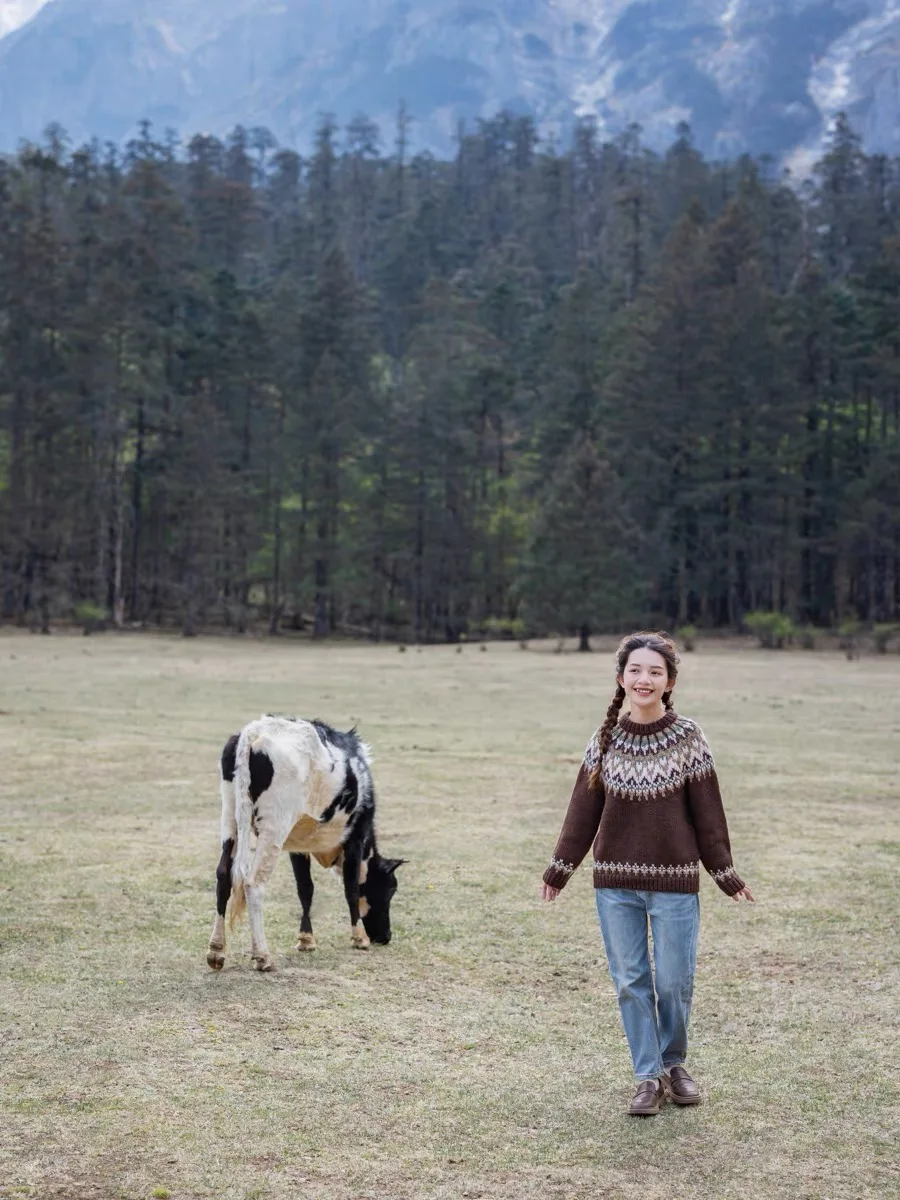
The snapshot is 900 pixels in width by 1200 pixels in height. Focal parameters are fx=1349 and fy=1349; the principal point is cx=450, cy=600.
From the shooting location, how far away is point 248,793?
8312 millimetres

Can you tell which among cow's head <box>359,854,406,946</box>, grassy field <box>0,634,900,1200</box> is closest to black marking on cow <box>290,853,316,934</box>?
grassy field <box>0,634,900,1200</box>

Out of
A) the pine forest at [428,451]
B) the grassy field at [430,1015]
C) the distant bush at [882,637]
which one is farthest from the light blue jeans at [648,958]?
the distant bush at [882,637]

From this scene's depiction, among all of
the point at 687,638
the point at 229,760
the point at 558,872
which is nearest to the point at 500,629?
the point at 687,638

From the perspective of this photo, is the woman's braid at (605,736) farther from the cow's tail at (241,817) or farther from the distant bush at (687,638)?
the distant bush at (687,638)

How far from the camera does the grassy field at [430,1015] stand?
5.40 meters

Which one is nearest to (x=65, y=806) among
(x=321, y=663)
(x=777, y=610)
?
(x=321, y=663)

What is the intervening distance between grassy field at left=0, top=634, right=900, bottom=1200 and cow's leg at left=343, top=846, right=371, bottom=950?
0.15 meters

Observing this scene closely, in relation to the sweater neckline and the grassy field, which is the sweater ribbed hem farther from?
the grassy field

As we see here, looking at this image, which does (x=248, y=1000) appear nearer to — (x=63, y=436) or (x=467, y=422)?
(x=63, y=436)

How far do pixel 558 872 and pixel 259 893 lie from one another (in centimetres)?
271

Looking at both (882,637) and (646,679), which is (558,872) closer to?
(646,679)

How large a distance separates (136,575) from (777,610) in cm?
3057

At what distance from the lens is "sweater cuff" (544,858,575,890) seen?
621 cm

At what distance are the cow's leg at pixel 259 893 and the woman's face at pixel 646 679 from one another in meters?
3.17
